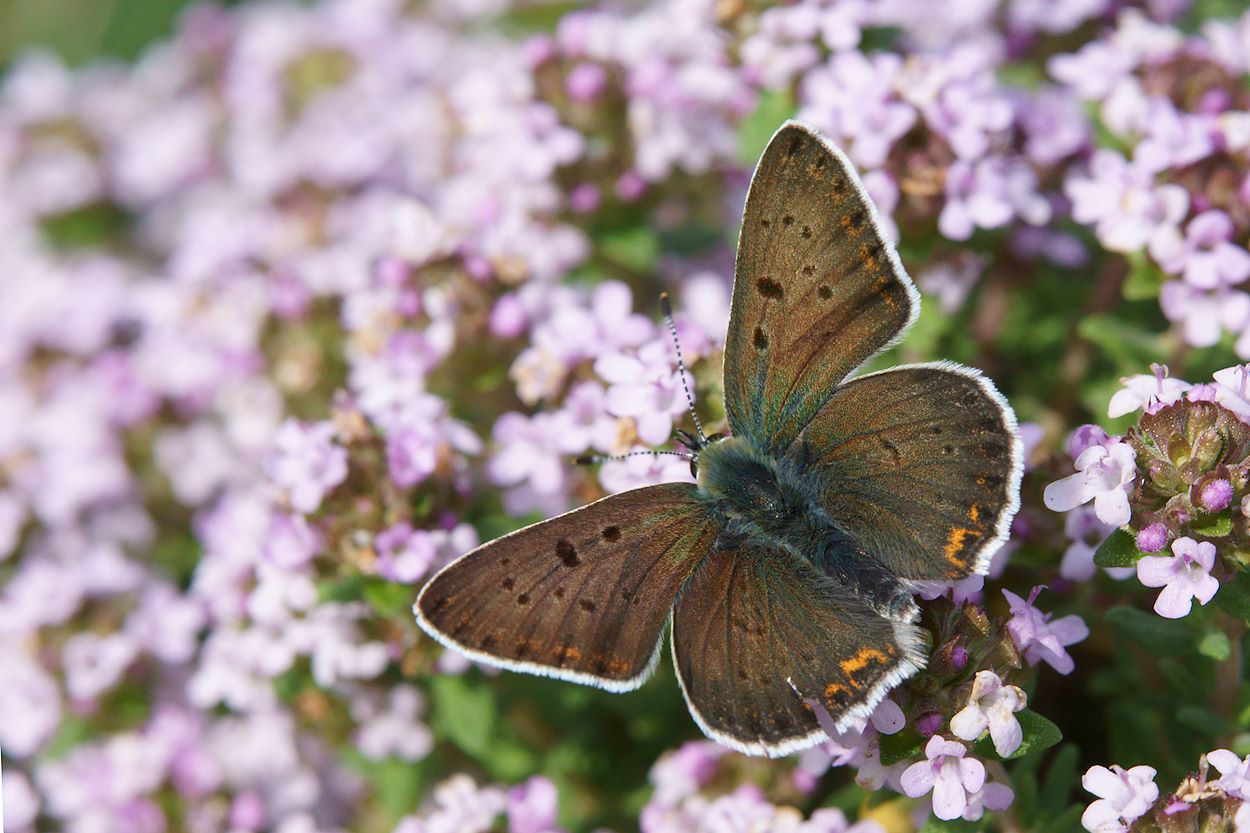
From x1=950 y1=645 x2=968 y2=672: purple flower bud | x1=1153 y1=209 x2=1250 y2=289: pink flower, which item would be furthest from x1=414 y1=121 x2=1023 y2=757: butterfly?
x1=1153 y1=209 x2=1250 y2=289: pink flower

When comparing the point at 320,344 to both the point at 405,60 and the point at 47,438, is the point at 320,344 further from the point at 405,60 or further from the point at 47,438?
the point at 405,60

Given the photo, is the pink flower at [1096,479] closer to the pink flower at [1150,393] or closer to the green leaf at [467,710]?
the pink flower at [1150,393]

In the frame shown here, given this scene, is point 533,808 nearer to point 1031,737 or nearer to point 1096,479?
point 1031,737

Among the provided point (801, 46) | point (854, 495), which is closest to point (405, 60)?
point (801, 46)

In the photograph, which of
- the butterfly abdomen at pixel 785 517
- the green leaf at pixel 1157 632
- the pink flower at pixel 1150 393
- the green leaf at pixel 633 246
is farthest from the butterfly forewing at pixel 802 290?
the green leaf at pixel 633 246

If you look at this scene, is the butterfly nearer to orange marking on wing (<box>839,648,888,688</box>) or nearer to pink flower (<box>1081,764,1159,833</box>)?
orange marking on wing (<box>839,648,888,688</box>)
